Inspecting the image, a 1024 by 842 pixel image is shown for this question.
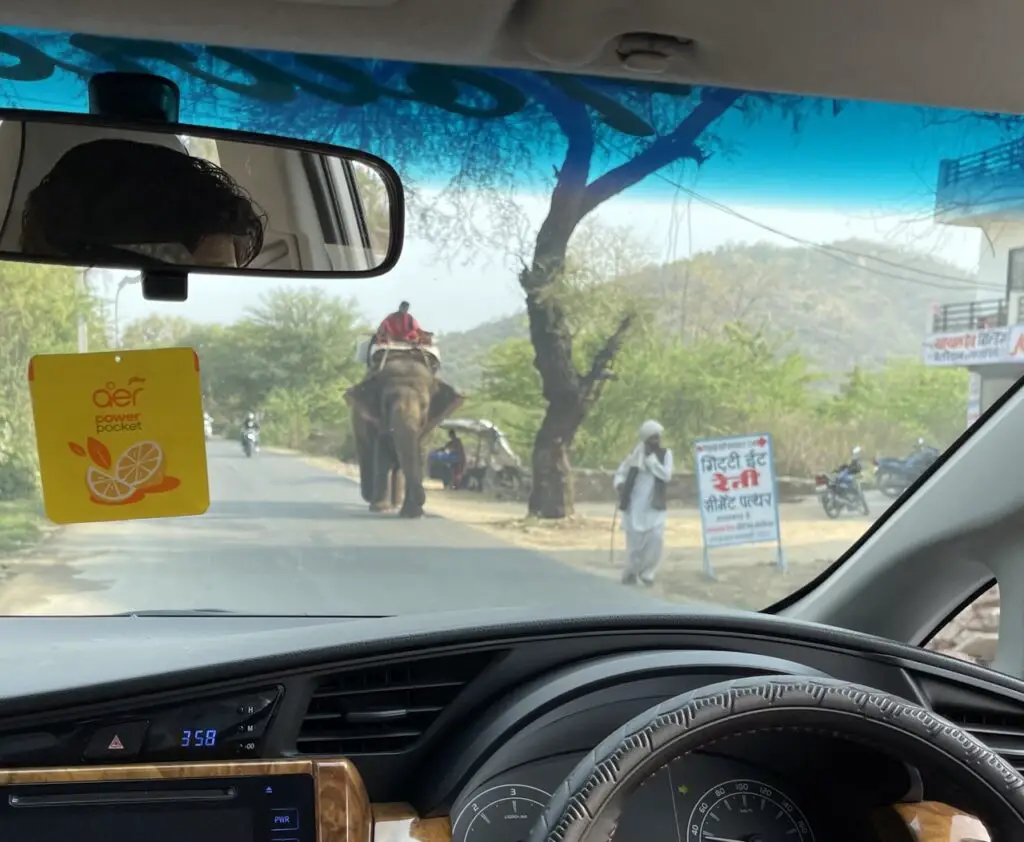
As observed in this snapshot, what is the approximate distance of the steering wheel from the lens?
1.43 m

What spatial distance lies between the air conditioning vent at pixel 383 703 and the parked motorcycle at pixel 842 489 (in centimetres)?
216

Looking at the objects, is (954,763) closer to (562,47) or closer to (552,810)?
(552,810)

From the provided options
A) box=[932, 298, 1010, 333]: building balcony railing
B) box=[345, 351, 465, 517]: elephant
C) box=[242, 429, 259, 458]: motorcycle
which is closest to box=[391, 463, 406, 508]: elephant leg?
box=[345, 351, 465, 517]: elephant

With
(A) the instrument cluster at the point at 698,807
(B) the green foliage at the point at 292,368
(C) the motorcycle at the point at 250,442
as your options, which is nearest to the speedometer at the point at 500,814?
(A) the instrument cluster at the point at 698,807

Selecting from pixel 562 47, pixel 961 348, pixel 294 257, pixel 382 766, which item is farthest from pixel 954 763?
pixel 961 348

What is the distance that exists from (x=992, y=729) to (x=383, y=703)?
4.34ft

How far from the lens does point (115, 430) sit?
2.21m

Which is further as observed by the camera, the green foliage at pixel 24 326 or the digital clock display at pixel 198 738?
the green foliage at pixel 24 326

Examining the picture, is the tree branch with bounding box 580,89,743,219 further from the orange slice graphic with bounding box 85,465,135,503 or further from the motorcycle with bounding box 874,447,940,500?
the orange slice graphic with bounding box 85,465,135,503

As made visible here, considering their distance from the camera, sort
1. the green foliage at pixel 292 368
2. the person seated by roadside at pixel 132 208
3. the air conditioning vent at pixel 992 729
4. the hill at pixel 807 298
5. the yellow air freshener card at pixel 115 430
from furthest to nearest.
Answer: the hill at pixel 807 298
the green foliage at pixel 292 368
the yellow air freshener card at pixel 115 430
the air conditioning vent at pixel 992 729
the person seated by roadside at pixel 132 208

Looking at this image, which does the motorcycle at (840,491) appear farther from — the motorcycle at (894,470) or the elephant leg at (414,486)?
the elephant leg at (414,486)

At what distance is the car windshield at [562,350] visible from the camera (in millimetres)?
2750

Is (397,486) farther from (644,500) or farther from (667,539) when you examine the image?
(667,539)

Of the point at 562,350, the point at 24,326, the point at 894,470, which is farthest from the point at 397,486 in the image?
the point at 894,470
